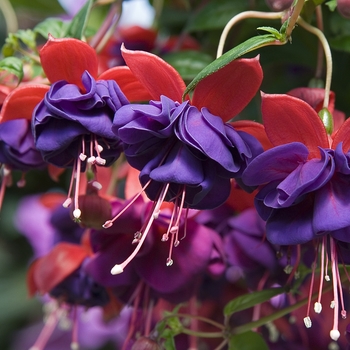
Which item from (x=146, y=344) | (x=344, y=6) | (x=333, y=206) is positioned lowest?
(x=146, y=344)

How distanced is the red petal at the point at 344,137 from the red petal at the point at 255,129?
3.3 inches

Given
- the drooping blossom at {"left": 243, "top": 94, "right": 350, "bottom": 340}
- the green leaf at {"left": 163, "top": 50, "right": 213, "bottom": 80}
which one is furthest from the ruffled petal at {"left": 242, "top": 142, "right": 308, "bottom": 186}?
the green leaf at {"left": 163, "top": 50, "right": 213, "bottom": 80}

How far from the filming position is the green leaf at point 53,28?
2.70 feet

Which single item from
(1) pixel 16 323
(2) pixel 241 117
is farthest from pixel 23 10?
(1) pixel 16 323

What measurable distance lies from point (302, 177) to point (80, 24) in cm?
40

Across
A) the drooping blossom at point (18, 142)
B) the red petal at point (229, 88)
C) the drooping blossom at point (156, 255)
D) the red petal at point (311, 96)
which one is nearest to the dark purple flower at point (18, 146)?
the drooping blossom at point (18, 142)

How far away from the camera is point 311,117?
22.0 inches

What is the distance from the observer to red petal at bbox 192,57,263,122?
0.57m

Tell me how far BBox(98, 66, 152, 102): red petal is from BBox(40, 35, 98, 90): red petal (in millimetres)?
23

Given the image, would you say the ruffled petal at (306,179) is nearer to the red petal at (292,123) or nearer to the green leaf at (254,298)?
the red petal at (292,123)

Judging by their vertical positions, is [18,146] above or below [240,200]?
above

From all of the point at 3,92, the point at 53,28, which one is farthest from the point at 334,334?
the point at 53,28

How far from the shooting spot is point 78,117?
2.00 feet

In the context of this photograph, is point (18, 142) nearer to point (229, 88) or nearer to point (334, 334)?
point (229, 88)
